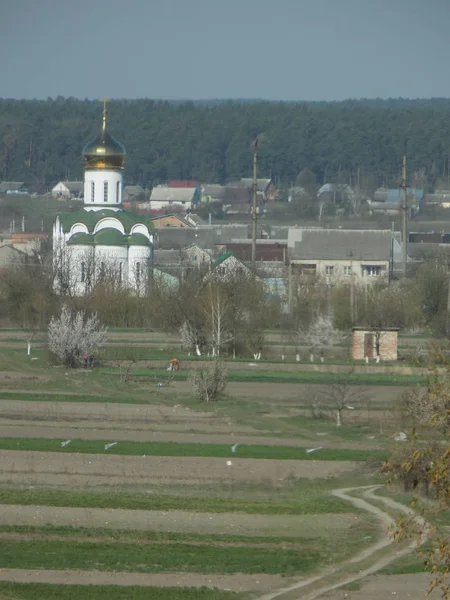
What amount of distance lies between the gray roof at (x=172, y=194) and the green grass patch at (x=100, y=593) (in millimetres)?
95480

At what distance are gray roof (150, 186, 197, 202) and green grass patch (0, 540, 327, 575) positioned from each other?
94039 millimetres

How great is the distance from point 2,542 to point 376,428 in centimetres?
902

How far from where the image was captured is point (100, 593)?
13.0 m

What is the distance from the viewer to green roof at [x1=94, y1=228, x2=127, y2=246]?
4816 centimetres

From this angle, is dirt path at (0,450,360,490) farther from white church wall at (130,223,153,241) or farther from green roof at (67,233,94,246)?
white church wall at (130,223,153,241)

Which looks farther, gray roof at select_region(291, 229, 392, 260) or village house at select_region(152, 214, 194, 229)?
village house at select_region(152, 214, 194, 229)

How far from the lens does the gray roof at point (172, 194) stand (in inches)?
4301

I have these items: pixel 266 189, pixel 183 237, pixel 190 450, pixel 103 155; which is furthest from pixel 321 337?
pixel 266 189

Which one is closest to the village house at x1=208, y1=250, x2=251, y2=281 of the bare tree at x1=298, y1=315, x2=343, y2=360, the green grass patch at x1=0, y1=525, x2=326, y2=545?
the bare tree at x1=298, y1=315, x2=343, y2=360

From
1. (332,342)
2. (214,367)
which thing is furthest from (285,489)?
(332,342)

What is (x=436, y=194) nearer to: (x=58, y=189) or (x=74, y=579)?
(x=58, y=189)

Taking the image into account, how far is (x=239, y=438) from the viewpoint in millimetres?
21344

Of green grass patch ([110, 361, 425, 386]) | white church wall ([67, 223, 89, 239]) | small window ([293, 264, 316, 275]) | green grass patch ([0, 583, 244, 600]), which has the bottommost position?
green grass patch ([0, 583, 244, 600])

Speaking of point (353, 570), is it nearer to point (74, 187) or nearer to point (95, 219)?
point (95, 219)
